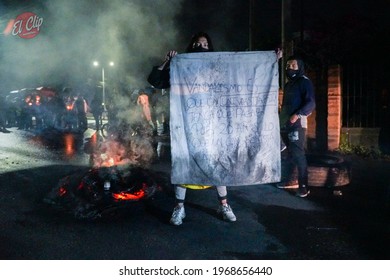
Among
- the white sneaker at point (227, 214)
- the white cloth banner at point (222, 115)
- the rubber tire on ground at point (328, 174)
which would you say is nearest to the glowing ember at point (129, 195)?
the white cloth banner at point (222, 115)

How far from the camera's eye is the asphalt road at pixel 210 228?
3.65 meters

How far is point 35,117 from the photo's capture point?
18281 mm

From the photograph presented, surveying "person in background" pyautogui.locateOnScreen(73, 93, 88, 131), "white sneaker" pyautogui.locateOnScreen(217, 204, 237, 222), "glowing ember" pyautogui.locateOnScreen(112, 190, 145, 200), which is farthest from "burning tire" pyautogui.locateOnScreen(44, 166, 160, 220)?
"person in background" pyautogui.locateOnScreen(73, 93, 88, 131)

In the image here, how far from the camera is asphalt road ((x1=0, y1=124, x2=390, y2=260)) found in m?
3.65

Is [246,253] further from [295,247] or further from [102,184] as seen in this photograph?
[102,184]

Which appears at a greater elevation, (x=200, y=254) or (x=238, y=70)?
(x=238, y=70)

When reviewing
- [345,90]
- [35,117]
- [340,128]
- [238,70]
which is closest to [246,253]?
[238,70]

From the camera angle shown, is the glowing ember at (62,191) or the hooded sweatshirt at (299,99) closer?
the hooded sweatshirt at (299,99)

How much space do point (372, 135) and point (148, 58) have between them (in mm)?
8331

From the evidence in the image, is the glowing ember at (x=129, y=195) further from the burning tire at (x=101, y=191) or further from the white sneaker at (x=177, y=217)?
the white sneaker at (x=177, y=217)

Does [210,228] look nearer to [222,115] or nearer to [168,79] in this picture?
[222,115]

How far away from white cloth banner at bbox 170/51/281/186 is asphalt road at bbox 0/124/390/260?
2.16 feet

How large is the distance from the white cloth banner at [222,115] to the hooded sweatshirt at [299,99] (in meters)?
1.28

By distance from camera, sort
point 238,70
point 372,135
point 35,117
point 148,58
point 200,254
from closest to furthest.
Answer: point 200,254, point 238,70, point 372,135, point 148,58, point 35,117
